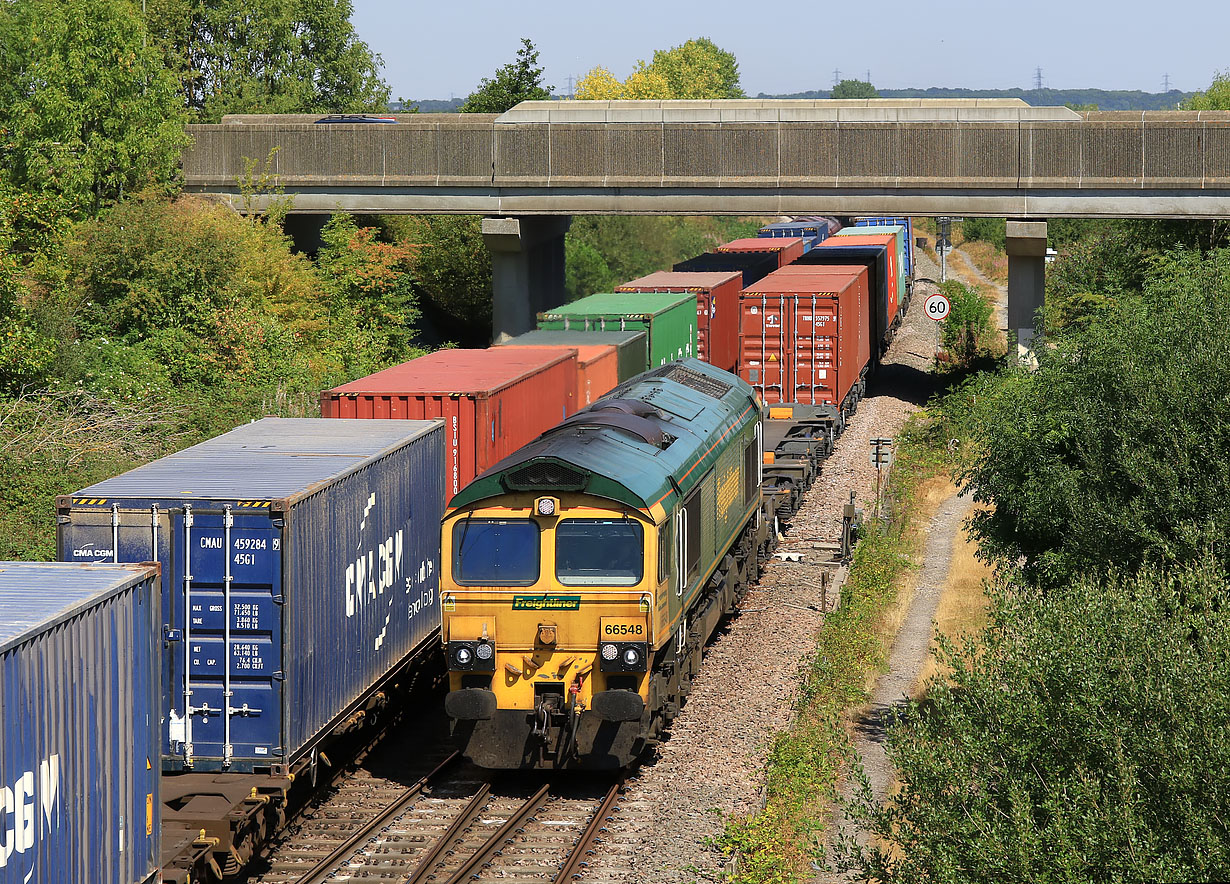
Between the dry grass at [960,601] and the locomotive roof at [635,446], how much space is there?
4412mm

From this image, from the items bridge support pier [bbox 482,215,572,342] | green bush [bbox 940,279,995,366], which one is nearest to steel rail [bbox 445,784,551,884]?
bridge support pier [bbox 482,215,572,342]

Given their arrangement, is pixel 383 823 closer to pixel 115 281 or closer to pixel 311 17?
pixel 115 281

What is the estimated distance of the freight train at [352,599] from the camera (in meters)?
10.0

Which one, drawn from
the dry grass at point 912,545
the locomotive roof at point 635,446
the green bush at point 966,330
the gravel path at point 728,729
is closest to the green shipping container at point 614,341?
the locomotive roof at point 635,446

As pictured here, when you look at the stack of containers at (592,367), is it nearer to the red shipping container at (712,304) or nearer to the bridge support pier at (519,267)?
the red shipping container at (712,304)

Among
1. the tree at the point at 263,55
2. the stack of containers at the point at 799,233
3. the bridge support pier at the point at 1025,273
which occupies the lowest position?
the bridge support pier at the point at 1025,273

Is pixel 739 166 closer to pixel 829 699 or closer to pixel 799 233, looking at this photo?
pixel 799 233

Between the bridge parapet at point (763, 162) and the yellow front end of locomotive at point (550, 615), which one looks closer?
the yellow front end of locomotive at point (550, 615)

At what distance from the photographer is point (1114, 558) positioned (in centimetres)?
1473

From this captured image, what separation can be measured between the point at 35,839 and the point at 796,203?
31972 mm

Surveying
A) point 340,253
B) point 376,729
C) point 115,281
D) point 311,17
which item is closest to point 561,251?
point 340,253

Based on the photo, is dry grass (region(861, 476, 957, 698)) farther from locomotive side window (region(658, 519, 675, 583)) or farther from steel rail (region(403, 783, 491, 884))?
steel rail (region(403, 783, 491, 884))

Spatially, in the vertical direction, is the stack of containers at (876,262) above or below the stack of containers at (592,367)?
above

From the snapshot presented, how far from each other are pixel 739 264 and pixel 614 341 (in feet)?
60.5
